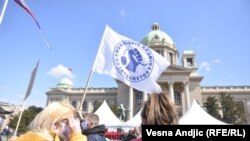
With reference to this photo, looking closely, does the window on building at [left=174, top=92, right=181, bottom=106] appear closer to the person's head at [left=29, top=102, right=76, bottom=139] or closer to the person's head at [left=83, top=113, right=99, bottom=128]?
the person's head at [left=83, top=113, right=99, bottom=128]

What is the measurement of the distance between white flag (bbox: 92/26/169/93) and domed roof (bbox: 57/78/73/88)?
2638 inches

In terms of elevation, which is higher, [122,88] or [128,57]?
[122,88]

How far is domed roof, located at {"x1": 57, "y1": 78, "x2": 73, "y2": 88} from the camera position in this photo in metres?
73.2

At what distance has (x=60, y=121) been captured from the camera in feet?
8.26

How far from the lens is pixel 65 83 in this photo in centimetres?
7356

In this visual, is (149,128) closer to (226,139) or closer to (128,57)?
(226,139)

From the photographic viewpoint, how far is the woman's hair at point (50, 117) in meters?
2.43

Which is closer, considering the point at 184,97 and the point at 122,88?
the point at 184,97

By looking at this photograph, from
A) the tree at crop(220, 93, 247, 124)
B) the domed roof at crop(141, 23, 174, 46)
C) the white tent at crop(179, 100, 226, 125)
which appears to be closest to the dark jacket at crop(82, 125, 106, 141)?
the white tent at crop(179, 100, 226, 125)

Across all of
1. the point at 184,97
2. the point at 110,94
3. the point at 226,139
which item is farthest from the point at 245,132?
the point at 110,94

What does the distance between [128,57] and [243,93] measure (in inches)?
2489

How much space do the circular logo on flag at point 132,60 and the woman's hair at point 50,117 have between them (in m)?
5.24

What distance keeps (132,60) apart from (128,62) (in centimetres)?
15

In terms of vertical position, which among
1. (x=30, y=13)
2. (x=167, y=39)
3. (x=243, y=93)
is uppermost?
(x=167, y=39)
